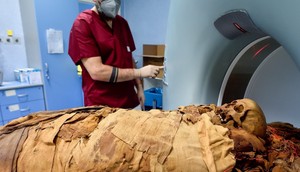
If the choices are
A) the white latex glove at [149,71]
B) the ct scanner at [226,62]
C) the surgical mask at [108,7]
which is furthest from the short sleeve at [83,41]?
the ct scanner at [226,62]

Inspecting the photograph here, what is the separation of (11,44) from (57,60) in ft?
2.11

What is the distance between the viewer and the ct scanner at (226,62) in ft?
2.31

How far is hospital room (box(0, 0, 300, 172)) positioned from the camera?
0.46 m

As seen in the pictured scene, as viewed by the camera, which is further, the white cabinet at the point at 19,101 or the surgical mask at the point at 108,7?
the white cabinet at the point at 19,101

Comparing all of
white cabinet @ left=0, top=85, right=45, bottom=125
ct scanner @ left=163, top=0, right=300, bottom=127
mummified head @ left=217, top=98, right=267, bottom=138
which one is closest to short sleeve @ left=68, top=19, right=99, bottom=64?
ct scanner @ left=163, top=0, right=300, bottom=127

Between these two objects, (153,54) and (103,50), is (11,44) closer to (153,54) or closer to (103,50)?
(153,54)

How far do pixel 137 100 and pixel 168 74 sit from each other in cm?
37

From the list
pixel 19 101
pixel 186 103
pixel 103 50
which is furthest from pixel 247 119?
pixel 19 101

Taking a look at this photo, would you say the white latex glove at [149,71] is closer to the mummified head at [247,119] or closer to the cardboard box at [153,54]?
the mummified head at [247,119]

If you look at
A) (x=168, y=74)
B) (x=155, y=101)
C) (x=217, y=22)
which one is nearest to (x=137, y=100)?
(x=168, y=74)

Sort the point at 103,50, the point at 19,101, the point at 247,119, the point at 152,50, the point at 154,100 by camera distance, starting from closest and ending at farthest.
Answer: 1. the point at 247,119
2. the point at 103,50
3. the point at 19,101
4. the point at 154,100
5. the point at 152,50

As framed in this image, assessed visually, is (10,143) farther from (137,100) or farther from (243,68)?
(243,68)

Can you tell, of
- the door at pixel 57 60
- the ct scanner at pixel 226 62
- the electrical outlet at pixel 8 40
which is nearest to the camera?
the ct scanner at pixel 226 62

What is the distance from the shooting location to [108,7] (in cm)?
116
